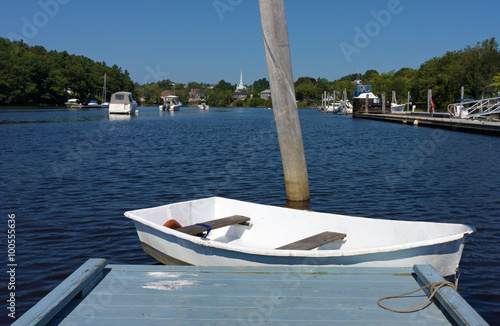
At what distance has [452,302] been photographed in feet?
12.6

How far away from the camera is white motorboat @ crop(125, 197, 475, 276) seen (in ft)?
16.4

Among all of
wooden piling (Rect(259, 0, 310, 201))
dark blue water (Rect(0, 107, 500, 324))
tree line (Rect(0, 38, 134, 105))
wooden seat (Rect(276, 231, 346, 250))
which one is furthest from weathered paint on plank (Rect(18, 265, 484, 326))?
tree line (Rect(0, 38, 134, 105))

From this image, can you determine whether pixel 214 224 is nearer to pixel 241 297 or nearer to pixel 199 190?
pixel 241 297

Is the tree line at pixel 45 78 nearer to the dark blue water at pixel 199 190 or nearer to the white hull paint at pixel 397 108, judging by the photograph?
the white hull paint at pixel 397 108

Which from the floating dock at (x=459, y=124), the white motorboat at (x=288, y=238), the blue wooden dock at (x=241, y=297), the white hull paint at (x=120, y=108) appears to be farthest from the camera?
the white hull paint at (x=120, y=108)

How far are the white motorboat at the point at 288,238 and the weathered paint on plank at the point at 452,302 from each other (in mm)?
387

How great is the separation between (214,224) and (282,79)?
3.00 meters

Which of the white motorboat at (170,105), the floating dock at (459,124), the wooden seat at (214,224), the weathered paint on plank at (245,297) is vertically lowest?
the weathered paint on plank at (245,297)

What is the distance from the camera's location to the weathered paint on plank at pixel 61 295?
357cm

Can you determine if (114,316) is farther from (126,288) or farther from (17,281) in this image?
(17,281)

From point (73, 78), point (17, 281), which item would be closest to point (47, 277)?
point (17, 281)

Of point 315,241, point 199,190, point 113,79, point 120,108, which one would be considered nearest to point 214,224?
point 315,241

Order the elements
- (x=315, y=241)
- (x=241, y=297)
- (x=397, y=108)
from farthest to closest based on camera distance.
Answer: (x=397, y=108)
(x=315, y=241)
(x=241, y=297)

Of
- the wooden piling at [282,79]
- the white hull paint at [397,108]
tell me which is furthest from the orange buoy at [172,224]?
the white hull paint at [397,108]
